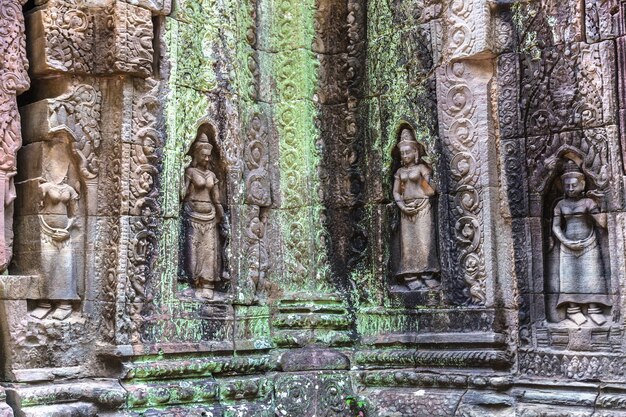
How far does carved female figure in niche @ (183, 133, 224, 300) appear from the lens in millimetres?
8141

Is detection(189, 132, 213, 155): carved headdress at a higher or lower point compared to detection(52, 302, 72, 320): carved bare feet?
higher

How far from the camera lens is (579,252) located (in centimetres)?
750

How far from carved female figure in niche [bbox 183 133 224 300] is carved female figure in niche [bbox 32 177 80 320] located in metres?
1.09

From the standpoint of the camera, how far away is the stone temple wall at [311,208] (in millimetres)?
7359

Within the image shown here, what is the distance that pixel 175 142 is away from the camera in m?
8.05

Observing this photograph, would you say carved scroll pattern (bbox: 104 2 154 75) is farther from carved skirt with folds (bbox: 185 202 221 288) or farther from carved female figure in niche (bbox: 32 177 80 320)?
carved skirt with folds (bbox: 185 202 221 288)

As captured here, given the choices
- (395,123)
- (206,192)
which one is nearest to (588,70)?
(395,123)

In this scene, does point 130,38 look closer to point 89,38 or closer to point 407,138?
point 89,38

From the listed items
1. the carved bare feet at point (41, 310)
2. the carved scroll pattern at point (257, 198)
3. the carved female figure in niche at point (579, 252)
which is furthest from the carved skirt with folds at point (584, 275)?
the carved bare feet at point (41, 310)

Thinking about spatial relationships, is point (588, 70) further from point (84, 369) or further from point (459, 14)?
point (84, 369)

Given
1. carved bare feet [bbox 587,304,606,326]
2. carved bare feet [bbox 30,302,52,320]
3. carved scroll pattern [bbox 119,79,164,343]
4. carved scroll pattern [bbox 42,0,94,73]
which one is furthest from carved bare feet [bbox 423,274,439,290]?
carved scroll pattern [bbox 42,0,94,73]

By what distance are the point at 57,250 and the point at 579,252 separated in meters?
4.32

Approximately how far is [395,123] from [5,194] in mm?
3734

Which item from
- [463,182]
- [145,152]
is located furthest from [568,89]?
[145,152]
